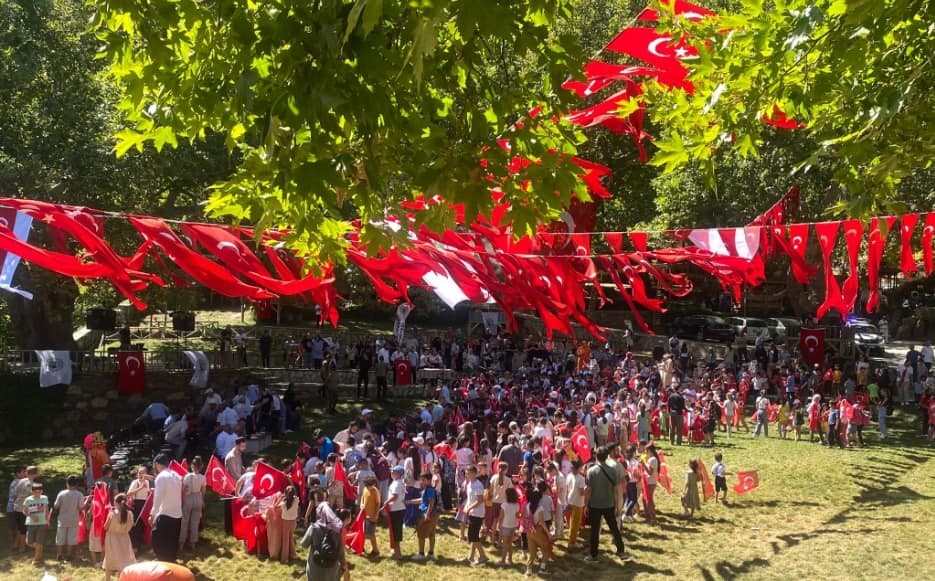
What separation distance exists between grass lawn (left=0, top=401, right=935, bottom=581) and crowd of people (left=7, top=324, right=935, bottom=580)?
0.32 m

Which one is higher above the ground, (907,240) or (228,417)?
(907,240)

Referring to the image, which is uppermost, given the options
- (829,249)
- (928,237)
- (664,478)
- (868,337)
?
(928,237)

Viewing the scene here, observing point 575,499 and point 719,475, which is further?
point 719,475

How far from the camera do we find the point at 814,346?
28.6 meters

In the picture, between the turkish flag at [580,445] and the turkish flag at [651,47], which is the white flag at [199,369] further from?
the turkish flag at [651,47]

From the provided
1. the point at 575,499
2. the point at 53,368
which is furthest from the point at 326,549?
the point at 53,368

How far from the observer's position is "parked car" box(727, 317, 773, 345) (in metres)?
36.3

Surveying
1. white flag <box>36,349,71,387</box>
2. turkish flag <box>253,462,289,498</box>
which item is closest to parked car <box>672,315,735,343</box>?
white flag <box>36,349,71,387</box>

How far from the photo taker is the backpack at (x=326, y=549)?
30.4 ft

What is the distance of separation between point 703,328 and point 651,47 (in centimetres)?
2836

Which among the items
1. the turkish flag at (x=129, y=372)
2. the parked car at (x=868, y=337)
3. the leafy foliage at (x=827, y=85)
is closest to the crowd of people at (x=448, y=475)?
the turkish flag at (x=129, y=372)

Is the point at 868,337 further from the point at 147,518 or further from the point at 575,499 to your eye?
the point at 147,518

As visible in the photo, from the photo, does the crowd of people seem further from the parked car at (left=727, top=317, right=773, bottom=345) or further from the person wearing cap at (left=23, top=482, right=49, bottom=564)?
the parked car at (left=727, top=317, right=773, bottom=345)

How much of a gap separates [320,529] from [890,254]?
2839 cm
